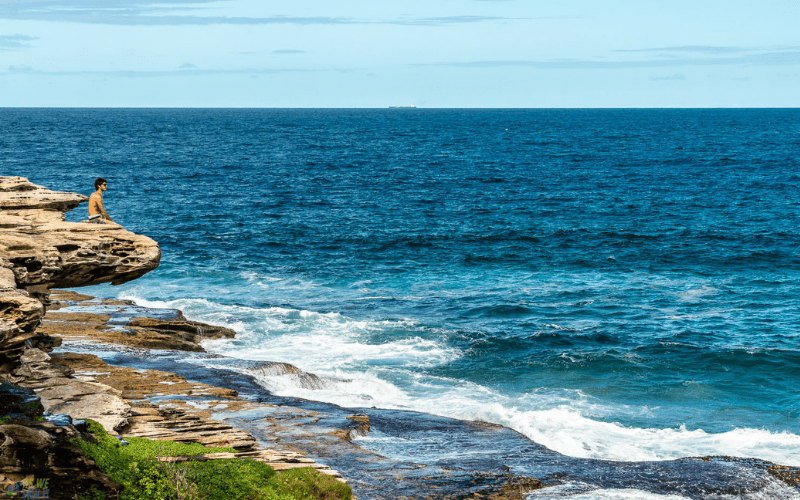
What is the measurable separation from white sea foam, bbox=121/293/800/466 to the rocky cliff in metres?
8.96

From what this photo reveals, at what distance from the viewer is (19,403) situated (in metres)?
14.5

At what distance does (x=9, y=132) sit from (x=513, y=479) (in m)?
167

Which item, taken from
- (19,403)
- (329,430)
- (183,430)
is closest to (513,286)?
(329,430)

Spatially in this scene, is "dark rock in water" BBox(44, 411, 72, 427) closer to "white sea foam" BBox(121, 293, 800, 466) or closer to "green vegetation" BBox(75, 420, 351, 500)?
"green vegetation" BBox(75, 420, 351, 500)

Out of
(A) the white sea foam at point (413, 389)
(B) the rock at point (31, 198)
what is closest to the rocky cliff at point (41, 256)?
(B) the rock at point (31, 198)

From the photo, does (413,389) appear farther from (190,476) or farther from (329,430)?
(190,476)

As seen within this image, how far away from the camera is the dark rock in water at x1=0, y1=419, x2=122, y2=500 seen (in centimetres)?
1285

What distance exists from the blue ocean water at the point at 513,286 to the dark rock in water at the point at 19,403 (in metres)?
9.63

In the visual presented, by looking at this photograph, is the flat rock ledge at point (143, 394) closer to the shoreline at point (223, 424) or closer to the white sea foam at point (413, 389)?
the shoreline at point (223, 424)

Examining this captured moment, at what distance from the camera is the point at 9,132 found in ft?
517

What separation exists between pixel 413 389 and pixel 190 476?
15.1 meters

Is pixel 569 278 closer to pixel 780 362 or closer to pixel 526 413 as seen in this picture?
pixel 780 362

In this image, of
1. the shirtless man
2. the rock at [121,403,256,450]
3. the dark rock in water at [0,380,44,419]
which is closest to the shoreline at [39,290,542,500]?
the rock at [121,403,256,450]

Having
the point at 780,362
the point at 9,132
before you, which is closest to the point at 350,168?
the point at 780,362
